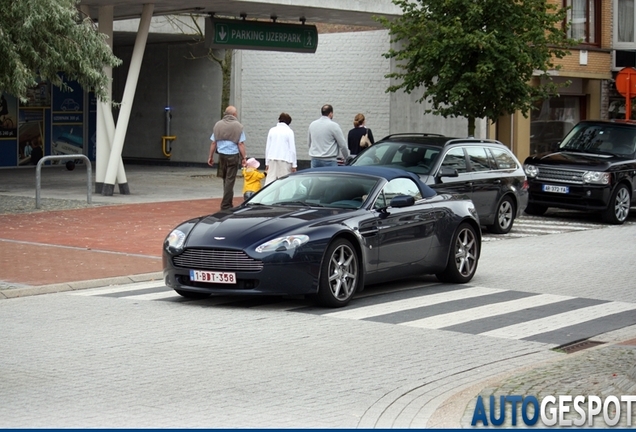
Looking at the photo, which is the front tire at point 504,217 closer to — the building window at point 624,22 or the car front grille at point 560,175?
the car front grille at point 560,175

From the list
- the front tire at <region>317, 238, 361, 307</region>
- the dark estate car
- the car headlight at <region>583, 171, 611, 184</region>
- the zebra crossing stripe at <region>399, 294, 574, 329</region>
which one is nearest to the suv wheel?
the car headlight at <region>583, 171, 611, 184</region>

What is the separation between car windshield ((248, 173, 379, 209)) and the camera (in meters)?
12.5

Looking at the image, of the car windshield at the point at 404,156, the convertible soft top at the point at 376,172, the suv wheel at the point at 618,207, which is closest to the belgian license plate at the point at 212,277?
the convertible soft top at the point at 376,172

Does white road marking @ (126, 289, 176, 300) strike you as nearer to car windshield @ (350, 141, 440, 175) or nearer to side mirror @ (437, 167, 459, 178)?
car windshield @ (350, 141, 440, 175)

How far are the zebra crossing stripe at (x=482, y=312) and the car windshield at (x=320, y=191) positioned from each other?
1674 mm

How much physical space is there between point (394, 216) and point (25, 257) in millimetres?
5168

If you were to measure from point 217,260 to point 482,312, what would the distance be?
8.59 ft

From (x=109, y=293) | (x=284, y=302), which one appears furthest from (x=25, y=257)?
(x=284, y=302)

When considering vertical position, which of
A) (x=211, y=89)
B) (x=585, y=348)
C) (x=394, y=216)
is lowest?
(x=585, y=348)

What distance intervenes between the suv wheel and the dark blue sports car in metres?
9.41

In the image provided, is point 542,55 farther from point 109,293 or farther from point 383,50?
point 109,293

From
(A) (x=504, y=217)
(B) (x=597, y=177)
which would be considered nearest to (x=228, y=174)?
(A) (x=504, y=217)

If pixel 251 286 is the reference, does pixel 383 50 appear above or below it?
above

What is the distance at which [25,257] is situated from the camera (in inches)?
593
